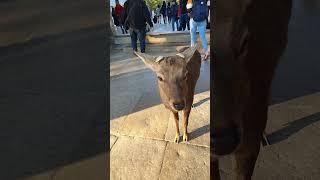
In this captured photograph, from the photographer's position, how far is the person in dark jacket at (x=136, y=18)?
464 centimetres

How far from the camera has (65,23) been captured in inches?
57.7

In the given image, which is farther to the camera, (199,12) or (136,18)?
(136,18)

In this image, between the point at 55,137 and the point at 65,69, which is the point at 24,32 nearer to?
the point at 65,69

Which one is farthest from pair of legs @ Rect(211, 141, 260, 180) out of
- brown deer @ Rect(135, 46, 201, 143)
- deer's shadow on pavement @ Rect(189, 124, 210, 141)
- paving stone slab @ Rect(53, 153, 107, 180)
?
deer's shadow on pavement @ Rect(189, 124, 210, 141)

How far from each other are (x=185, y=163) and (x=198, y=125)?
0.74 meters

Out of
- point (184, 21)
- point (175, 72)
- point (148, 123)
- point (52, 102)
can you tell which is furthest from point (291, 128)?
point (184, 21)

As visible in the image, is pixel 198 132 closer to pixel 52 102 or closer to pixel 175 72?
pixel 175 72

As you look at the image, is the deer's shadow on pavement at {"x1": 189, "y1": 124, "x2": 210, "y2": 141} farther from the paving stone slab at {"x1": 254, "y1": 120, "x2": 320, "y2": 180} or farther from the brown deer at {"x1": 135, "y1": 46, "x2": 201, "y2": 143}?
the paving stone slab at {"x1": 254, "y1": 120, "x2": 320, "y2": 180}

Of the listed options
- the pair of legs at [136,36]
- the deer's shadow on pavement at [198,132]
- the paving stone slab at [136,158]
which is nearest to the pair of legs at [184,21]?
the pair of legs at [136,36]

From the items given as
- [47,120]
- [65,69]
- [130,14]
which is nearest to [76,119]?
[47,120]

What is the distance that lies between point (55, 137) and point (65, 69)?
359 millimetres

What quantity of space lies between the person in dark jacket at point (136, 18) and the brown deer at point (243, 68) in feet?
10.7

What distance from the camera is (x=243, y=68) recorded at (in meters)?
1.32

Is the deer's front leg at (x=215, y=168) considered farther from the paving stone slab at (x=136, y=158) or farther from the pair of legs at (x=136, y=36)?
the pair of legs at (x=136, y=36)
